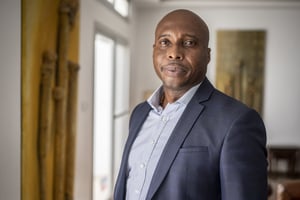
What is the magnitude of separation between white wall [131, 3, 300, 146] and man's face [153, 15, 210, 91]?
14.3ft

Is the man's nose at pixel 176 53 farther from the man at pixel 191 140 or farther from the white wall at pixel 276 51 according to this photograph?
the white wall at pixel 276 51

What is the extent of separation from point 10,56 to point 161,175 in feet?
3.60

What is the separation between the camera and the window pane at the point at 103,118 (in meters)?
3.89

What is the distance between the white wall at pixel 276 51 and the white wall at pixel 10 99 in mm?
3675


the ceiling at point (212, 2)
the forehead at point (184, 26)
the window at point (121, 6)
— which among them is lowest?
the forehead at point (184, 26)

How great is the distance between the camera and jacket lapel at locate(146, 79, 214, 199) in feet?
2.92

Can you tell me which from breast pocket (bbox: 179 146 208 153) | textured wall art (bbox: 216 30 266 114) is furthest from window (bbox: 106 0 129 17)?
breast pocket (bbox: 179 146 208 153)

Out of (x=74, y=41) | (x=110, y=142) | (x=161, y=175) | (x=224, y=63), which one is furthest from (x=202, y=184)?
(x=224, y=63)

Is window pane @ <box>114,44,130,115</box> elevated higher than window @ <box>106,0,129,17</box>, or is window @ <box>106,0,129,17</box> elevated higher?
window @ <box>106,0,129,17</box>

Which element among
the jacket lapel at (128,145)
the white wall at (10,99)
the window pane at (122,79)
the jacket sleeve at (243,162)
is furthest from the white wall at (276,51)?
the jacket sleeve at (243,162)

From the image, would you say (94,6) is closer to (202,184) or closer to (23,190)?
(23,190)

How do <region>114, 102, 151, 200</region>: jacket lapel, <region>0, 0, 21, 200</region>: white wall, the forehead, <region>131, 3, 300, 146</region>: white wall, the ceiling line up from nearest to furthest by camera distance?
1. the forehead
2. <region>114, 102, 151, 200</region>: jacket lapel
3. <region>0, 0, 21, 200</region>: white wall
4. the ceiling
5. <region>131, 3, 300, 146</region>: white wall

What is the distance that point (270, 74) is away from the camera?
5395 millimetres

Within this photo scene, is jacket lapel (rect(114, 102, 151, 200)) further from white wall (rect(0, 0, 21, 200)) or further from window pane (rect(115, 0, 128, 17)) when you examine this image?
window pane (rect(115, 0, 128, 17))
